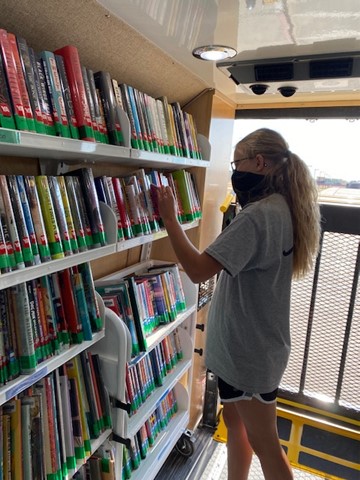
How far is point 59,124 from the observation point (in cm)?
99

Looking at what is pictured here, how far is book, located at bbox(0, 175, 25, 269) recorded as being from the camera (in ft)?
2.85

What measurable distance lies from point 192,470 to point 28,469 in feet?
4.21

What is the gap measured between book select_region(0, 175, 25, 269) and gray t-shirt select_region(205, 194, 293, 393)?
0.60m

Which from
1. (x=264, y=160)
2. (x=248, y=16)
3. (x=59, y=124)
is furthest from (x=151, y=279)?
(x=248, y=16)

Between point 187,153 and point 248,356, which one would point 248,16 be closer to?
point 187,153

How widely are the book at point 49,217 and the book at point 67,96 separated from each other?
0.18 meters

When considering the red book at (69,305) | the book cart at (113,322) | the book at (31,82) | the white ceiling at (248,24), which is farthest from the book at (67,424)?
the white ceiling at (248,24)

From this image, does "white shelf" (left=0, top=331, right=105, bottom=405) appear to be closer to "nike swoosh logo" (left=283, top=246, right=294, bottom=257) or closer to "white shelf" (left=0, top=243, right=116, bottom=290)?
"white shelf" (left=0, top=243, right=116, bottom=290)

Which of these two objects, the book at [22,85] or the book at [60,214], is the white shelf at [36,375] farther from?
the book at [22,85]

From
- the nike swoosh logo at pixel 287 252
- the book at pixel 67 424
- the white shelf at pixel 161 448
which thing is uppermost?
the nike swoosh logo at pixel 287 252

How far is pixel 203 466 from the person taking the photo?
199cm

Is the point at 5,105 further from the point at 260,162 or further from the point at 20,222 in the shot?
the point at 260,162

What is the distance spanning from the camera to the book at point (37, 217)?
95cm

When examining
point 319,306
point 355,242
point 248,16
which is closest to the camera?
point 248,16
